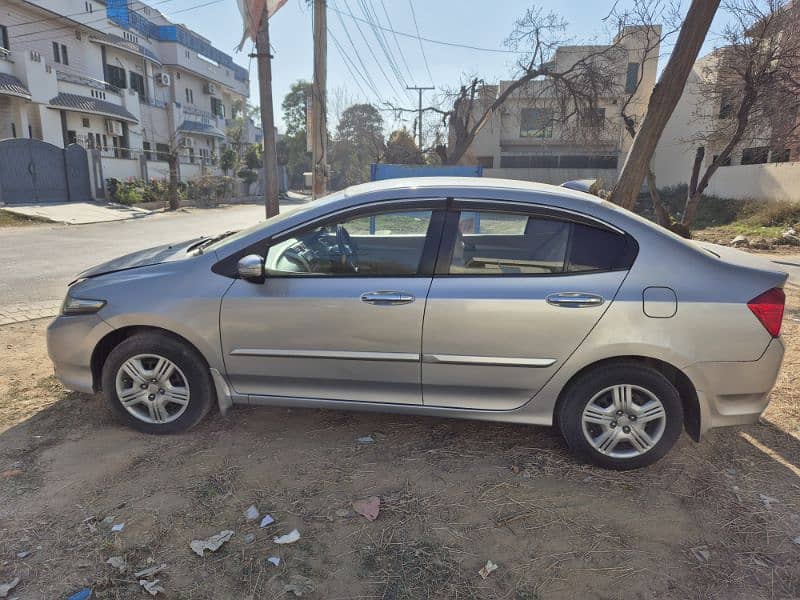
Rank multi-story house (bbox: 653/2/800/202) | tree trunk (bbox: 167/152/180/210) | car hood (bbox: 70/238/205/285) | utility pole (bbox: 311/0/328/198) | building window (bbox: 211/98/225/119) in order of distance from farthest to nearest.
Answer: building window (bbox: 211/98/225/119)
tree trunk (bbox: 167/152/180/210)
multi-story house (bbox: 653/2/800/202)
utility pole (bbox: 311/0/328/198)
car hood (bbox: 70/238/205/285)

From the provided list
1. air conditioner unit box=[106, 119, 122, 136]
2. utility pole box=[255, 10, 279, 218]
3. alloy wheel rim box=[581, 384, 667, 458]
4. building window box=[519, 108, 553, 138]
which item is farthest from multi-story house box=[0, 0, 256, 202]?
alloy wheel rim box=[581, 384, 667, 458]

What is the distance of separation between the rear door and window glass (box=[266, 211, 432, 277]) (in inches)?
8.2

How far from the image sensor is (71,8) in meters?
27.3

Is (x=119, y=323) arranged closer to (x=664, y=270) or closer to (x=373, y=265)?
(x=373, y=265)

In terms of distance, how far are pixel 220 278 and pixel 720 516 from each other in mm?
3056

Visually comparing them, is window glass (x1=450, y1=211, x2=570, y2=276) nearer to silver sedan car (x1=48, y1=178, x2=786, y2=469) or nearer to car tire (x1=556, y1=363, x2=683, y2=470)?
silver sedan car (x1=48, y1=178, x2=786, y2=469)

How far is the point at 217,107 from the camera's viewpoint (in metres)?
47.8

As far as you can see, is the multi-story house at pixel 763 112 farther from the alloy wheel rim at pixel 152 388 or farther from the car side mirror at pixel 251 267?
the alloy wheel rim at pixel 152 388

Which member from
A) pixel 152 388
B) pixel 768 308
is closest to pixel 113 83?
pixel 152 388

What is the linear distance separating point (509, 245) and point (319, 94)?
26.6ft

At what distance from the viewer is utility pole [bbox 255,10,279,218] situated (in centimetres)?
787

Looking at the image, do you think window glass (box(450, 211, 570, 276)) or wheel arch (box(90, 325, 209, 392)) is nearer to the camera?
window glass (box(450, 211, 570, 276))

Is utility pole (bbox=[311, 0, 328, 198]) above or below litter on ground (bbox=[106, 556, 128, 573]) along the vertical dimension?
Answer: above

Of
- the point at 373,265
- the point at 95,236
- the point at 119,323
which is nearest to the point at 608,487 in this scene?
the point at 373,265
